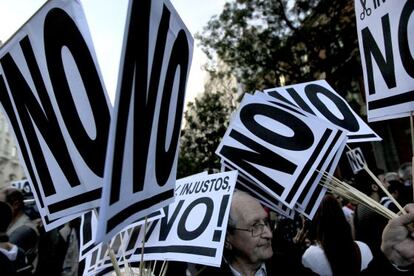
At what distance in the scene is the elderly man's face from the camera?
7.48ft

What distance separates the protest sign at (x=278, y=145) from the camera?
7.34ft

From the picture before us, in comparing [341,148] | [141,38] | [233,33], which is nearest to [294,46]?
[233,33]

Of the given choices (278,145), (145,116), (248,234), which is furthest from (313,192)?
(145,116)

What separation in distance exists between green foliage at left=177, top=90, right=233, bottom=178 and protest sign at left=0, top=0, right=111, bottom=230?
16.3 m

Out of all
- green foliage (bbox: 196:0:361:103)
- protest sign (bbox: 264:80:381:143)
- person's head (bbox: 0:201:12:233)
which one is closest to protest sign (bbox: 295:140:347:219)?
protest sign (bbox: 264:80:381:143)

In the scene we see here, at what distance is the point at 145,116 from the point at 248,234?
123cm

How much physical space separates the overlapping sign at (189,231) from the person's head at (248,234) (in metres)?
0.29

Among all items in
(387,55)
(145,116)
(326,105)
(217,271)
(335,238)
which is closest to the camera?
(145,116)

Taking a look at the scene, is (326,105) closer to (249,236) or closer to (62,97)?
(249,236)

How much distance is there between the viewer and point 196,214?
6.84 ft

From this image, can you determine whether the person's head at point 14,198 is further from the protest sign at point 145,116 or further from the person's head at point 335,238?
the protest sign at point 145,116

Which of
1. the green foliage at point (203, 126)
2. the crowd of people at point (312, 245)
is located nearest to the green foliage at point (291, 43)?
the green foliage at point (203, 126)

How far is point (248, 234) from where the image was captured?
7.55 ft

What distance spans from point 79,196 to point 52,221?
16 cm
